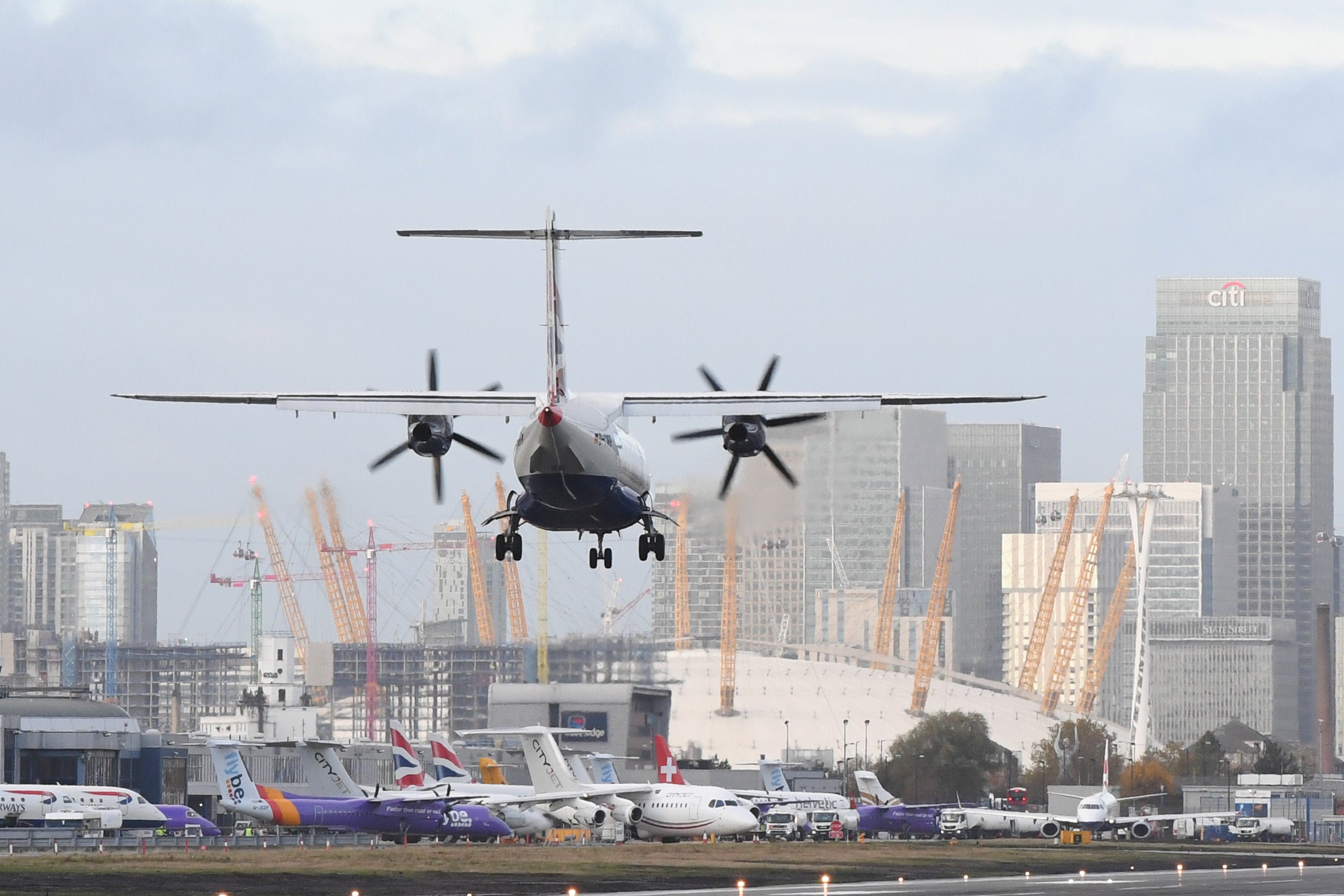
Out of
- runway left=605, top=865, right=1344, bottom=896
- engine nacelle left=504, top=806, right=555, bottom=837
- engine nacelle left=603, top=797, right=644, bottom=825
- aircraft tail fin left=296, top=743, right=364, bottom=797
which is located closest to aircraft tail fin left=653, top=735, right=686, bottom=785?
engine nacelle left=603, top=797, right=644, bottom=825

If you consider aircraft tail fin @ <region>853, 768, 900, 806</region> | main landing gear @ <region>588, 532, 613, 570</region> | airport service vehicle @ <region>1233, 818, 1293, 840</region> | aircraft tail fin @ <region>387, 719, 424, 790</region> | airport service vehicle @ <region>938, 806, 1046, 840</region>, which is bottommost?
airport service vehicle @ <region>1233, 818, 1293, 840</region>

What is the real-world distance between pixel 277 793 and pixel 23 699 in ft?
168

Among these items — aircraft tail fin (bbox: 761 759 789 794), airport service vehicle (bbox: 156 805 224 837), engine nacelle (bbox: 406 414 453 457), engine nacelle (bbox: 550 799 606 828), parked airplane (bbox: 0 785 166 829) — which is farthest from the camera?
aircraft tail fin (bbox: 761 759 789 794)

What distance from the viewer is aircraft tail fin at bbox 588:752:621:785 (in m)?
144

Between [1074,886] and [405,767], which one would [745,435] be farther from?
[405,767]

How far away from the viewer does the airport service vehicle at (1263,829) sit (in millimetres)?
161875

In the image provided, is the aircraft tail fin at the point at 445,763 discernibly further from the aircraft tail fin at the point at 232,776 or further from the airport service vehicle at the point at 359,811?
the aircraft tail fin at the point at 232,776

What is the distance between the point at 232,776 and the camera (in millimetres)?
125875

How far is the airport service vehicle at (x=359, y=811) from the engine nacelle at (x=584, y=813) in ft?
28.8

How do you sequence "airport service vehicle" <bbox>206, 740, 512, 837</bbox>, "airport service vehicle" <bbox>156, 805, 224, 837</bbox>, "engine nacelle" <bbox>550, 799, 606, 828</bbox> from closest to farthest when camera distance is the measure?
"airport service vehicle" <bbox>206, 740, 512, 837</bbox>
"engine nacelle" <bbox>550, 799, 606, 828</bbox>
"airport service vehicle" <bbox>156, 805, 224, 837</bbox>

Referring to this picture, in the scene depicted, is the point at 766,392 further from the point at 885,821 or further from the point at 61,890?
the point at 885,821

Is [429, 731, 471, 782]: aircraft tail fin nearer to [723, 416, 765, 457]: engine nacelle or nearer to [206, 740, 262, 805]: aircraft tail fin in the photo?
[206, 740, 262, 805]: aircraft tail fin

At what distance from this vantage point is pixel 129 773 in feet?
546

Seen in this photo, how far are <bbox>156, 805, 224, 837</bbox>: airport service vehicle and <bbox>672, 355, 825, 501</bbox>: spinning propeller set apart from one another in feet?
243
